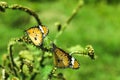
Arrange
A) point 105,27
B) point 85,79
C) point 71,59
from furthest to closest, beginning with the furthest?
point 105,27, point 85,79, point 71,59

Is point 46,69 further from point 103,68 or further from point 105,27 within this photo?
point 105,27

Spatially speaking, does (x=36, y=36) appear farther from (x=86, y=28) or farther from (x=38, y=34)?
(x=86, y=28)

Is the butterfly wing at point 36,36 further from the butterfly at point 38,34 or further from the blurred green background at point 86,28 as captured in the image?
the blurred green background at point 86,28

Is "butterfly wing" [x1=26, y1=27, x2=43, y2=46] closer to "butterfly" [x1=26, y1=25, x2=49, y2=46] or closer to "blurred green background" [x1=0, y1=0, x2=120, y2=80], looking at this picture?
"butterfly" [x1=26, y1=25, x2=49, y2=46]

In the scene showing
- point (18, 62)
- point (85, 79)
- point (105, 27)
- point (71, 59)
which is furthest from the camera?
point (105, 27)

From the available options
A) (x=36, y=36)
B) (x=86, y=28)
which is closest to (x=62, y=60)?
(x=36, y=36)

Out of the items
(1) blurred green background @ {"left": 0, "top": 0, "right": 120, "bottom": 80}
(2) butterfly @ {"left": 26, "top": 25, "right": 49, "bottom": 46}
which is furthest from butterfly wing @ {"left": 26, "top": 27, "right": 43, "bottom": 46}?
(1) blurred green background @ {"left": 0, "top": 0, "right": 120, "bottom": 80}

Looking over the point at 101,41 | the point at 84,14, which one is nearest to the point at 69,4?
the point at 84,14

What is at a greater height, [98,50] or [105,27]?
[105,27]

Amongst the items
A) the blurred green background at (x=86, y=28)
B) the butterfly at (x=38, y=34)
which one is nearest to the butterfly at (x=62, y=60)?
the butterfly at (x=38, y=34)
